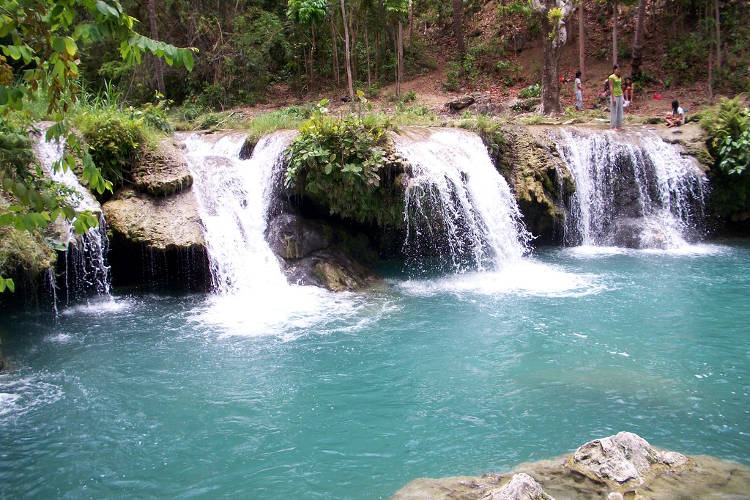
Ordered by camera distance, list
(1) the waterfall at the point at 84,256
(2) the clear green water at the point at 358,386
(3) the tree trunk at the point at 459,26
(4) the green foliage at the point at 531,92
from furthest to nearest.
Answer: (3) the tree trunk at the point at 459,26 → (4) the green foliage at the point at 531,92 → (1) the waterfall at the point at 84,256 → (2) the clear green water at the point at 358,386

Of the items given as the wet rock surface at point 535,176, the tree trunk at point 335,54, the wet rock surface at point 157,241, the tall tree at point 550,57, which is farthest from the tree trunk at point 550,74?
the wet rock surface at point 157,241

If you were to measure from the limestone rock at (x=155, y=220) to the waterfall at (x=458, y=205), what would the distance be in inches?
149

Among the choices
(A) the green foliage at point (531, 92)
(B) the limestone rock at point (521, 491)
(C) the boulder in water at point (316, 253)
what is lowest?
(B) the limestone rock at point (521, 491)

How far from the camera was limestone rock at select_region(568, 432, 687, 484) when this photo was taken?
14.2 feet

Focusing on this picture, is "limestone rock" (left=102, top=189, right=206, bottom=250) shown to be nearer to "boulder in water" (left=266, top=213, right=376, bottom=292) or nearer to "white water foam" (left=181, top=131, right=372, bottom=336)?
"white water foam" (left=181, top=131, right=372, bottom=336)

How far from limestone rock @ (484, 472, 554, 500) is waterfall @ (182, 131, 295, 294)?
7.06 metres

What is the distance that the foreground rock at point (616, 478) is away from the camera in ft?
13.9

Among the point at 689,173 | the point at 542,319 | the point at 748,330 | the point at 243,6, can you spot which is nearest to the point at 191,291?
the point at 542,319

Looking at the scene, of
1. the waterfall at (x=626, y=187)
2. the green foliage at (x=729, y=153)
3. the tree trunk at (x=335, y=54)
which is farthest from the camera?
the tree trunk at (x=335, y=54)

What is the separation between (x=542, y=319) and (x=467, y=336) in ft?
4.09

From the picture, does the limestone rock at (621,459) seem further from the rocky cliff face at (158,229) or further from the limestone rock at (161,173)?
the limestone rock at (161,173)

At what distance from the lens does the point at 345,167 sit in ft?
35.1

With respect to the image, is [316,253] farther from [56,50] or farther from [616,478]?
[56,50]

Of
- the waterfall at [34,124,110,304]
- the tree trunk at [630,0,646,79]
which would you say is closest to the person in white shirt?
the tree trunk at [630,0,646,79]
